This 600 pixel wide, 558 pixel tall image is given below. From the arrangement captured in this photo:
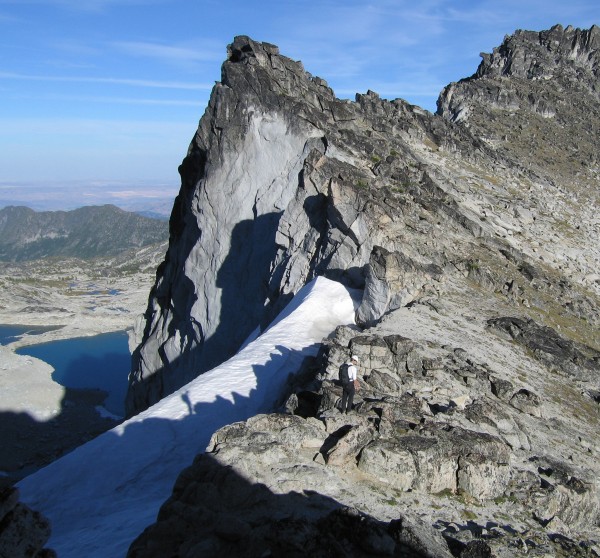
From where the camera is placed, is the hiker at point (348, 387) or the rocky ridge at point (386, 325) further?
the hiker at point (348, 387)

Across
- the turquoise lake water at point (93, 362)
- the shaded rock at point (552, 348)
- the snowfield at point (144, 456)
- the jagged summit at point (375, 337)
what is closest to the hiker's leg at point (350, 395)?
the jagged summit at point (375, 337)

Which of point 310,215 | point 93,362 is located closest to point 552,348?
point 310,215

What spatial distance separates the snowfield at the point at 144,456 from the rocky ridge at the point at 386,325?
206 cm

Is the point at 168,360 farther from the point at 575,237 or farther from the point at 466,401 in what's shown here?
the point at 575,237

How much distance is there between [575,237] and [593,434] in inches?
1363

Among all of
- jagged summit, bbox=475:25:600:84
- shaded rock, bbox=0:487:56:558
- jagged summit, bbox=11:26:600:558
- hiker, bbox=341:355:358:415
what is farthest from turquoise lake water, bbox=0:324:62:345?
shaded rock, bbox=0:487:56:558

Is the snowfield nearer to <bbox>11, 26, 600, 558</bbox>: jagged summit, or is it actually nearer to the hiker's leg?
<bbox>11, 26, 600, 558</bbox>: jagged summit

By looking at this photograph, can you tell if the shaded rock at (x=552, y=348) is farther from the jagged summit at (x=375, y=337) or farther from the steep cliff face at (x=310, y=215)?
the steep cliff face at (x=310, y=215)

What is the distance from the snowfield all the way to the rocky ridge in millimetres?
2056

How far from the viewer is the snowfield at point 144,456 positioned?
13.2 m

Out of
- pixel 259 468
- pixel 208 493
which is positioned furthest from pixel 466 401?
pixel 208 493

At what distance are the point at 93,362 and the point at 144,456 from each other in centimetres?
7797

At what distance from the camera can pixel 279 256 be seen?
115 ft

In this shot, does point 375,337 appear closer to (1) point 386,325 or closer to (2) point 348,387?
(1) point 386,325
